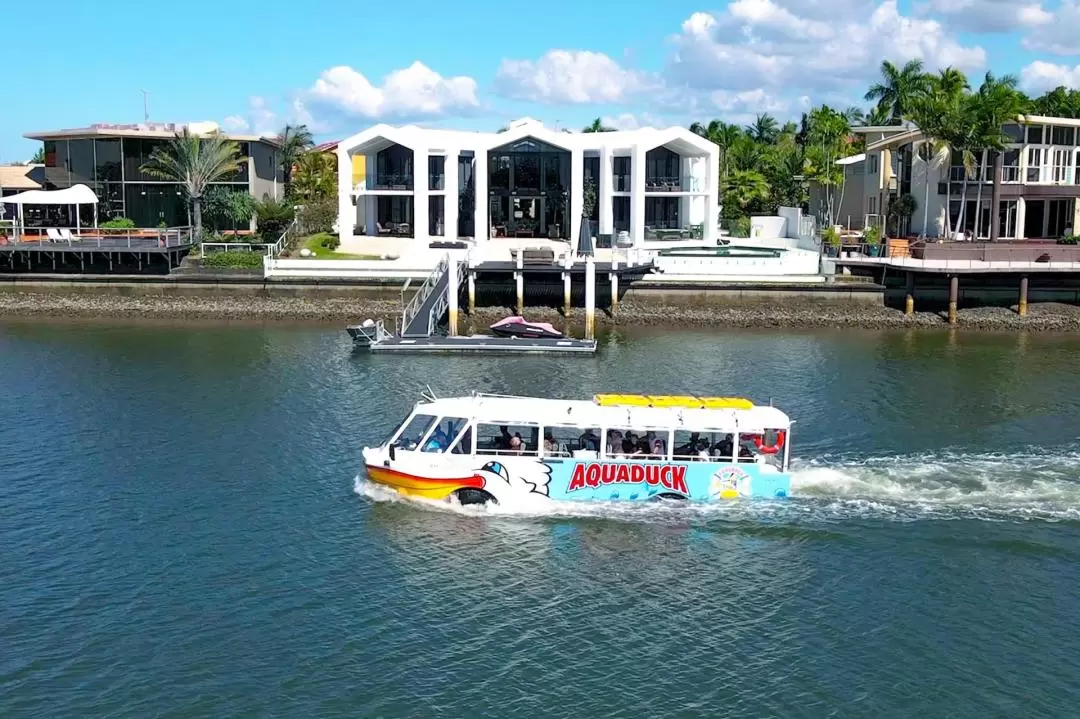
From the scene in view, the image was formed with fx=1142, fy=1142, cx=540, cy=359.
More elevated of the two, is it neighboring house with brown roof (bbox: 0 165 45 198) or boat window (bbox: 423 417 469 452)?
neighboring house with brown roof (bbox: 0 165 45 198)

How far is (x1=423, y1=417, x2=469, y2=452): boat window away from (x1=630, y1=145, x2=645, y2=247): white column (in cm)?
4565

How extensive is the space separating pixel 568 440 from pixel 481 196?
4676 centimetres

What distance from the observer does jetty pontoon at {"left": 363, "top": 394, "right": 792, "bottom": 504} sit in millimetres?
28094

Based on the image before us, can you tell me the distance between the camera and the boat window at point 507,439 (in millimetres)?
28344

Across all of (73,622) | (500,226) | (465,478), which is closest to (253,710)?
(73,622)

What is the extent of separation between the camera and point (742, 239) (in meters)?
79.7

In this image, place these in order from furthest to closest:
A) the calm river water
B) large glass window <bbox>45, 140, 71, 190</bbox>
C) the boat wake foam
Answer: large glass window <bbox>45, 140, 71, 190</bbox> → the boat wake foam → the calm river water

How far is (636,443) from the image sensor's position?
1121 inches

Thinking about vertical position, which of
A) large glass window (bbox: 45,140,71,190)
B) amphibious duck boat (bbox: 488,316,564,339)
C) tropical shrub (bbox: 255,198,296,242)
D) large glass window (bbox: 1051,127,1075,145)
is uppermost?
large glass window (bbox: 1051,127,1075,145)

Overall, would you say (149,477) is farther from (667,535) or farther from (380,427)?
(667,535)

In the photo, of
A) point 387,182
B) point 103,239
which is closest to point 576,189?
point 387,182

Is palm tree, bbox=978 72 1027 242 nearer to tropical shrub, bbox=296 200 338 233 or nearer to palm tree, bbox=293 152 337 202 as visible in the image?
tropical shrub, bbox=296 200 338 233

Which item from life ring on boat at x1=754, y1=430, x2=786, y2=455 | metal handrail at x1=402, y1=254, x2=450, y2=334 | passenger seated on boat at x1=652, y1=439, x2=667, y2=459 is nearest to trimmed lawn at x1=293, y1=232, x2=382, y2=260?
metal handrail at x1=402, y1=254, x2=450, y2=334

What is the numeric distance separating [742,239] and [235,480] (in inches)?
2161
